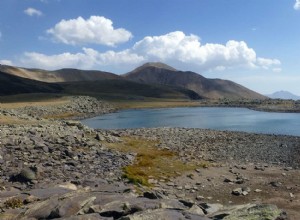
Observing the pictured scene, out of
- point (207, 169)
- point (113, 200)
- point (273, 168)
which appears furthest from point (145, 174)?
point (113, 200)

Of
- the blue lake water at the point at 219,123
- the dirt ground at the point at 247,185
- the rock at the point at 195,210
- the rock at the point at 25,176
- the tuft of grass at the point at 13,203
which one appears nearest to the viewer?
the rock at the point at 195,210

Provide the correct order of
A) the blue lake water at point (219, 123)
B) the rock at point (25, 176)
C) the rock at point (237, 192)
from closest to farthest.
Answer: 1. the rock at point (25, 176)
2. the rock at point (237, 192)
3. the blue lake water at point (219, 123)

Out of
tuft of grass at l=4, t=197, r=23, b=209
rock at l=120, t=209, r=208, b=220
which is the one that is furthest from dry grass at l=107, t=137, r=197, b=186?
rock at l=120, t=209, r=208, b=220

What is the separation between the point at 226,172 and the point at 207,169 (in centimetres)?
223

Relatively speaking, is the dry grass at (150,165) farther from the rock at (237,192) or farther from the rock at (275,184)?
the rock at (275,184)

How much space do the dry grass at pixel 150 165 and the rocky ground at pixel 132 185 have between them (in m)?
0.94

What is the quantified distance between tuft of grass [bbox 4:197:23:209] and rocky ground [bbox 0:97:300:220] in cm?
5

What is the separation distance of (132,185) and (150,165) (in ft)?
42.9


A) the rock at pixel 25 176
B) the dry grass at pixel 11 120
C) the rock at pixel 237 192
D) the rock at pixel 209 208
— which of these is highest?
the dry grass at pixel 11 120

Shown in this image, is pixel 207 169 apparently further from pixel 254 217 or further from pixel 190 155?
pixel 254 217

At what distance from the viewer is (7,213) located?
20938 millimetres

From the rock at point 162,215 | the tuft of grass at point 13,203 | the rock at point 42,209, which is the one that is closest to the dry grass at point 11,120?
the tuft of grass at point 13,203

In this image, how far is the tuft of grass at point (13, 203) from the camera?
22.6 metres

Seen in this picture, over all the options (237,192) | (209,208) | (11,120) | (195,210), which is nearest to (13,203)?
(195,210)
